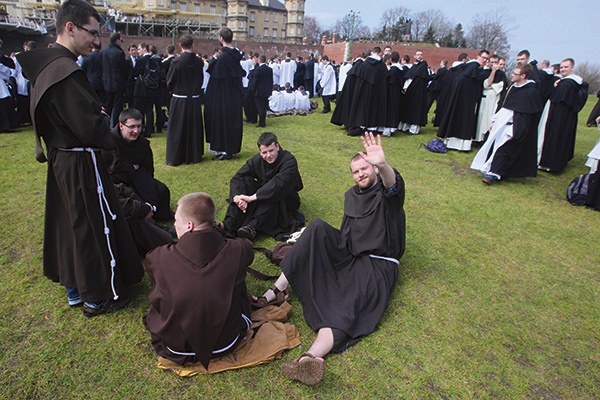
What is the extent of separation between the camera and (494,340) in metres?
2.87

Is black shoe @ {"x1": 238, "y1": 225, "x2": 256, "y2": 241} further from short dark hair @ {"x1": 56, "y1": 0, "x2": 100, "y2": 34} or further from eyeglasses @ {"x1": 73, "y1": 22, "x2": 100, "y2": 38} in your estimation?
short dark hair @ {"x1": 56, "y1": 0, "x2": 100, "y2": 34}

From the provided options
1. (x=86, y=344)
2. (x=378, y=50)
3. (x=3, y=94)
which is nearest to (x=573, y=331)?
(x=86, y=344)

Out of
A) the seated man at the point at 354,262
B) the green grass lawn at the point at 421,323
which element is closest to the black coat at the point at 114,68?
the green grass lawn at the point at 421,323

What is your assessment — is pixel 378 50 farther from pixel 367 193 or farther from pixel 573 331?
pixel 573 331

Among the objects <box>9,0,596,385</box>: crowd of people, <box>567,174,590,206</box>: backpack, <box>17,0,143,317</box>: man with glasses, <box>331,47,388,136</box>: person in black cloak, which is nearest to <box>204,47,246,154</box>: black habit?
<box>9,0,596,385</box>: crowd of people

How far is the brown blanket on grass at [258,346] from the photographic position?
→ 2428mm

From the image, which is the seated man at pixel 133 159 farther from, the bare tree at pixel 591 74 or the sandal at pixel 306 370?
the bare tree at pixel 591 74

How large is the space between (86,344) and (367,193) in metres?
2.44

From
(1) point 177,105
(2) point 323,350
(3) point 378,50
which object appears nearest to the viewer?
(2) point 323,350

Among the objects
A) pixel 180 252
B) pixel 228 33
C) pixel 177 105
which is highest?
pixel 228 33

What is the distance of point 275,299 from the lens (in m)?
3.10

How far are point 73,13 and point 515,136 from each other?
6.23 metres

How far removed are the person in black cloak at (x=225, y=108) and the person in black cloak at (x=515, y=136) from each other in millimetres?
4531

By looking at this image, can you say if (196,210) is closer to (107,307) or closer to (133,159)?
(107,307)
